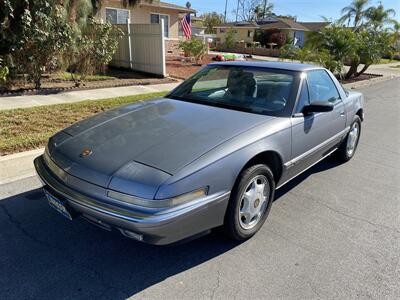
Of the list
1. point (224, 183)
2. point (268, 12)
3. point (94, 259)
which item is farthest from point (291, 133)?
point (268, 12)

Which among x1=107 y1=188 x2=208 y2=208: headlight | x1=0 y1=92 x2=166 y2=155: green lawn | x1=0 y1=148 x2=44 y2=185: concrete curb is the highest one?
x1=107 y1=188 x2=208 y2=208: headlight

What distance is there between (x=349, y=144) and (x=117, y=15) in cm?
1638

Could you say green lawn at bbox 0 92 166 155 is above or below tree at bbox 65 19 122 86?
below

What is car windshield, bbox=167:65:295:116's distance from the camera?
352 centimetres

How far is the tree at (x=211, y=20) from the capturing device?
189 feet

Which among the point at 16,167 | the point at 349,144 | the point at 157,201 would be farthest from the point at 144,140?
the point at 349,144

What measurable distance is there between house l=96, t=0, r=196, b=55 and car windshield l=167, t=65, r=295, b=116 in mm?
13851

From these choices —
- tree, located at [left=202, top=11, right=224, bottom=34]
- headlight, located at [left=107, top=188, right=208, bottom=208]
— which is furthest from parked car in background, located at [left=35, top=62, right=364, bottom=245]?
tree, located at [left=202, top=11, right=224, bottom=34]

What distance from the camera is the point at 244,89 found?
377 cm

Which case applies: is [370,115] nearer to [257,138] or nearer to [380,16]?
[257,138]

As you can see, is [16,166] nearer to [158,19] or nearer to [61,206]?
[61,206]

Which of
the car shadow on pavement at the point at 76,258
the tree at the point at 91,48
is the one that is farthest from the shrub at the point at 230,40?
the car shadow on pavement at the point at 76,258

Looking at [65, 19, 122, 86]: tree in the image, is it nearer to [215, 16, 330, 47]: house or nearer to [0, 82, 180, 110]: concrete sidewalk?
[0, 82, 180, 110]: concrete sidewalk

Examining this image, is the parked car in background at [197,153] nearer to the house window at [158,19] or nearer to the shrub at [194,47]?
the shrub at [194,47]
